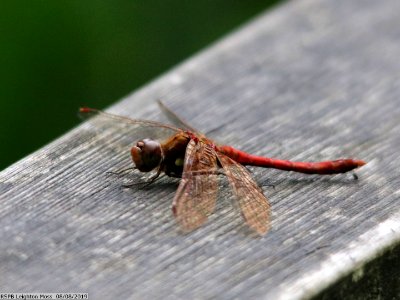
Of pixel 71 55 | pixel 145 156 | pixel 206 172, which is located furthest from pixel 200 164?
pixel 71 55

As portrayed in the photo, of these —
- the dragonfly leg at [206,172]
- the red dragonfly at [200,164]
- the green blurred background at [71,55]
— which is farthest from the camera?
the green blurred background at [71,55]

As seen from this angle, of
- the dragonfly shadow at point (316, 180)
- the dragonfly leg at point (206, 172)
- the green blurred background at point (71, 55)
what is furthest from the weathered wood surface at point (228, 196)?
the green blurred background at point (71, 55)

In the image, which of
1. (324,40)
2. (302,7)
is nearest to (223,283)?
(324,40)

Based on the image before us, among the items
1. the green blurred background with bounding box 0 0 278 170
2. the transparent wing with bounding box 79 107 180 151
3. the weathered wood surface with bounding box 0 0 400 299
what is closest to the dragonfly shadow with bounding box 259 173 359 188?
the weathered wood surface with bounding box 0 0 400 299

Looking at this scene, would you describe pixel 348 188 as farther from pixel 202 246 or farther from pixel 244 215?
pixel 202 246

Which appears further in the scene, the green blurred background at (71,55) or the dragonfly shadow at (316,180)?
the green blurred background at (71,55)

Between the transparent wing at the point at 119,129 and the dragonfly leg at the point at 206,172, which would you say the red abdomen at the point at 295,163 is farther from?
the transparent wing at the point at 119,129

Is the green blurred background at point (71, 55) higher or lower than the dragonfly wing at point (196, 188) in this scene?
higher
